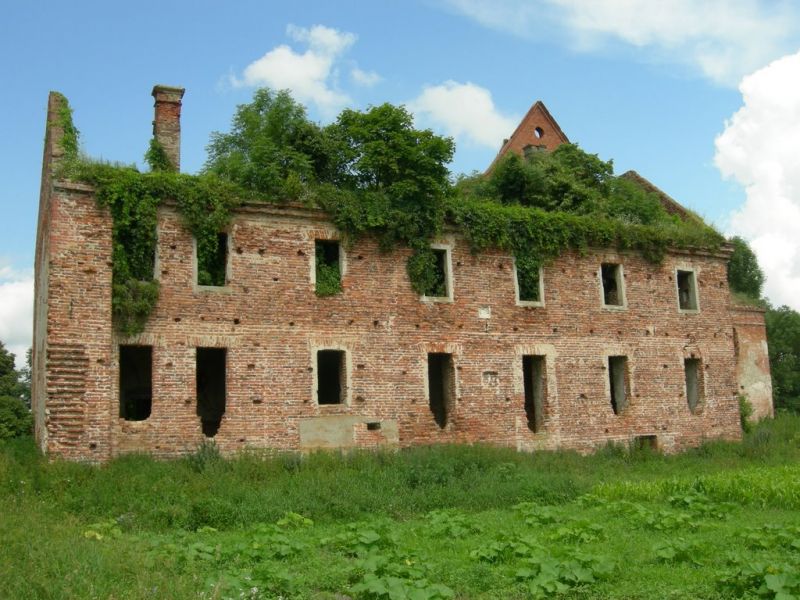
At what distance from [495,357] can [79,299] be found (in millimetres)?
10008

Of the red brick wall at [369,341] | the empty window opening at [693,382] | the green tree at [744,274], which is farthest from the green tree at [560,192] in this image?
the green tree at [744,274]

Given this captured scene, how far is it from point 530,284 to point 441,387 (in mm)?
4008

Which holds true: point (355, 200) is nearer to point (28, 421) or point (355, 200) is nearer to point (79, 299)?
point (79, 299)

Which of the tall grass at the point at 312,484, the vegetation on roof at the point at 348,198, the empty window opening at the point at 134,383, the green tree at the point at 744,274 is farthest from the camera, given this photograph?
the green tree at the point at 744,274

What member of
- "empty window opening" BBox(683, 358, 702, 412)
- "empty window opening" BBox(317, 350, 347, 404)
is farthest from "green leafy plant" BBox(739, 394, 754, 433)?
"empty window opening" BBox(317, 350, 347, 404)

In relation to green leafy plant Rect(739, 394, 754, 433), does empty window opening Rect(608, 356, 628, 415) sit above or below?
above

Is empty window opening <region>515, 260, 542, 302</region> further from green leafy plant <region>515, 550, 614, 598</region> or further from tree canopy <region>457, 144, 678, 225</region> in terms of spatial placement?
green leafy plant <region>515, 550, 614, 598</region>

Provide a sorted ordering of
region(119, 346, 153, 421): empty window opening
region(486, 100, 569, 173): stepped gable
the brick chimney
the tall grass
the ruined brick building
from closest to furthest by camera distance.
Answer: the tall grass
the ruined brick building
the brick chimney
region(119, 346, 153, 421): empty window opening
region(486, 100, 569, 173): stepped gable

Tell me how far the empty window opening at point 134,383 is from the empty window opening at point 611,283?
41.9 ft

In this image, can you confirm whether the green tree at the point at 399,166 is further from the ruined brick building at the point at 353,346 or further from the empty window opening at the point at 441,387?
the empty window opening at the point at 441,387

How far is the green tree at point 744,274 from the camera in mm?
51031

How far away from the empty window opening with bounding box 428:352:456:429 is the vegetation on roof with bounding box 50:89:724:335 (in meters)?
2.18

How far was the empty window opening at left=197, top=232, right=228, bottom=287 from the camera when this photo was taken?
17578mm

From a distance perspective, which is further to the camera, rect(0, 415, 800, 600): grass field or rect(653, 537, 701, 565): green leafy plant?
rect(653, 537, 701, 565): green leafy plant
